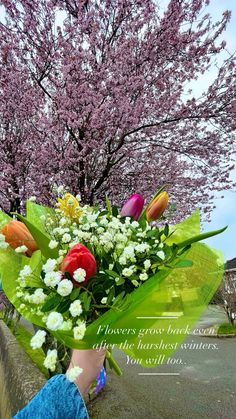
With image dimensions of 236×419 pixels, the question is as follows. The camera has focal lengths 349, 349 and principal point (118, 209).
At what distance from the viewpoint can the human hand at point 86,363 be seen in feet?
4.19

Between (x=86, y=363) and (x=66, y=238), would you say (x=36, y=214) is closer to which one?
(x=66, y=238)

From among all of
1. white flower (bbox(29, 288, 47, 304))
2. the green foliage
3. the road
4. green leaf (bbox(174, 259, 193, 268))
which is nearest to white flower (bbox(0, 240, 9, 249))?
white flower (bbox(29, 288, 47, 304))

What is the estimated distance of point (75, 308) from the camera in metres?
1.09

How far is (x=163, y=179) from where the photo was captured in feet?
31.9

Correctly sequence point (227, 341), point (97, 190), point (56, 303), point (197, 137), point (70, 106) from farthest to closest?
1. point (227, 341)
2. point (197, 137)
3. point (97, 190)
4. point (70, 106)
5. point (56, 303)

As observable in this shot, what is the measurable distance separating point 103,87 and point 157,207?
279 inches

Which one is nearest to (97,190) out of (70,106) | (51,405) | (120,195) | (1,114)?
(120,195)

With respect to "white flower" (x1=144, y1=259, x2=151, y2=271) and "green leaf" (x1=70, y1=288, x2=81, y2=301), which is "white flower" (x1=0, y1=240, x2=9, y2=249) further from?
"white flower" (x1=144, y1=259, x2=151, y2=271)

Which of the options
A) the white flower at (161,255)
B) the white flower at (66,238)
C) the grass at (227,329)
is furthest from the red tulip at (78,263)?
the grass at (227,329)

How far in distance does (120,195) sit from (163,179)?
1305mm

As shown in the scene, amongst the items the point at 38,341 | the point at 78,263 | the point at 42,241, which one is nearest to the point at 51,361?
the point at 38,341

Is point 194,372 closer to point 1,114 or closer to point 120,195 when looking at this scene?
point 120,195

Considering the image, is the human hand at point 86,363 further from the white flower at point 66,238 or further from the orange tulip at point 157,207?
the orange tulip at point 157,207

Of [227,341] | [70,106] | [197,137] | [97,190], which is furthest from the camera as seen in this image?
[227,341]
